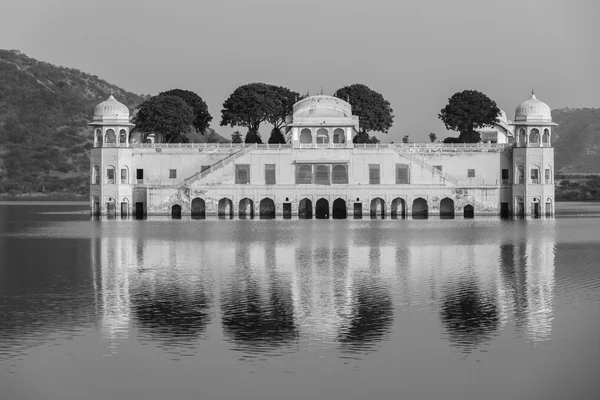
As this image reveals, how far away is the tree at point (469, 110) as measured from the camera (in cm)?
9138

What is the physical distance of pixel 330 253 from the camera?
4747cm

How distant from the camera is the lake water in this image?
70.7 ft

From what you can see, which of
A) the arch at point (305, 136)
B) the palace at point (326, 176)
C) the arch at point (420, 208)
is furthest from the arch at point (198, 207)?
the arch at point (420, 208)

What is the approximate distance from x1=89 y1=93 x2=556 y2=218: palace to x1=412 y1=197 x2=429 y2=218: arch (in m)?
0.09

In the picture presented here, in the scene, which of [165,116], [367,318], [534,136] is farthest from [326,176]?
[367,318]

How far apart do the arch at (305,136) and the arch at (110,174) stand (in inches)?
562

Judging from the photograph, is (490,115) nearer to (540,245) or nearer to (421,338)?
(540,245)

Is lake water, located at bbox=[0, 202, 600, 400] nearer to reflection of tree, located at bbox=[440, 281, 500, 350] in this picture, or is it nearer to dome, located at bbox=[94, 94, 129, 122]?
reflection of tree, located at bbox=[440, 281, 500, 350]

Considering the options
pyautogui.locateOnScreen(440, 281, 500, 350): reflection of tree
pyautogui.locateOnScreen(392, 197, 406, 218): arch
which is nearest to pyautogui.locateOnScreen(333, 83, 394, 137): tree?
pyautogui.locateOnScreen(392, 197, 406, 218): arch

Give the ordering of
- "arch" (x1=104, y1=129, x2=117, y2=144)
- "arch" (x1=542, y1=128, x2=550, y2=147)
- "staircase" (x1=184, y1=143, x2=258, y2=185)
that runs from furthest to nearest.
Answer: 1. "arch" (x1=104, y1=129, x2=117, y2=144)
2. "arch" (x1=542, y1=128, x2=550, y2=147)
3. "staircase" (x1=184, y1=143, x2=258, y2=185)

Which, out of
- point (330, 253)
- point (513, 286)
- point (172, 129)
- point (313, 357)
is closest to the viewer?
point (313, 357)

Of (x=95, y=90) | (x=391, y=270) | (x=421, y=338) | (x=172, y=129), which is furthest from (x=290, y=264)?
(x=95, y=90)

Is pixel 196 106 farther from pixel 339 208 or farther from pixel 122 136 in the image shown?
pixel 339 208

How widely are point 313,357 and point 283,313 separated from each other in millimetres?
5787
